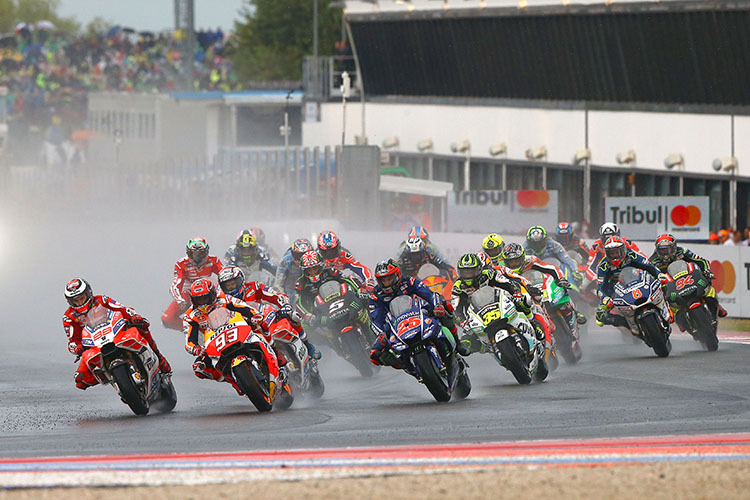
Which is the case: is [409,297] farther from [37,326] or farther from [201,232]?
[201,232]

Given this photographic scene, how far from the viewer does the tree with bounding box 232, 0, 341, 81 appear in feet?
378

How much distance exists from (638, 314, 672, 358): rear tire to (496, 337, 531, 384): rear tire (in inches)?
104

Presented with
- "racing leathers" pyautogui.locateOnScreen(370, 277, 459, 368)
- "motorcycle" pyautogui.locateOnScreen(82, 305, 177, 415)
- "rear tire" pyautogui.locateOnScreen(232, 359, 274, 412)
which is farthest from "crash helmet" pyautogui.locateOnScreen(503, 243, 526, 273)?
"motorcycle" pyautogui.locateOnScreen(82, 305, 177, 415)

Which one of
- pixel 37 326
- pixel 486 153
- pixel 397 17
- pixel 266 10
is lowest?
pixel 37 326

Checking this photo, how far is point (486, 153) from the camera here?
2019 inches

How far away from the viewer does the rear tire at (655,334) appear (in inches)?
738

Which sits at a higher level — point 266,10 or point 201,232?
point 266,10

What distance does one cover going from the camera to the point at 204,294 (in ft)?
48.4

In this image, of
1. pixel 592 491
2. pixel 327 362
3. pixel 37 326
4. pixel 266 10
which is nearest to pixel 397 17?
pixel 37 326

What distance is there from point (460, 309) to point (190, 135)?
227 feet

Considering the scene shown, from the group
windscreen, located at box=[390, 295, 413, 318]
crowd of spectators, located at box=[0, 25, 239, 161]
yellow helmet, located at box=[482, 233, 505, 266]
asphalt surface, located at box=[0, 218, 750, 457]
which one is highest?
crowd of spectators, located at box=[0, 25, 239, 161]

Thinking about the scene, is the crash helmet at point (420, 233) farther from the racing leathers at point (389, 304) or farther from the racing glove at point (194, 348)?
the racing glove at point (194, 348)

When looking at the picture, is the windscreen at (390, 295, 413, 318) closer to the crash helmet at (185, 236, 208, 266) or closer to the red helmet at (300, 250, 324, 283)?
the red helmet at (300, 250, 324, 283)

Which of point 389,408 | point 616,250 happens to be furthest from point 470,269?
point 616,250
